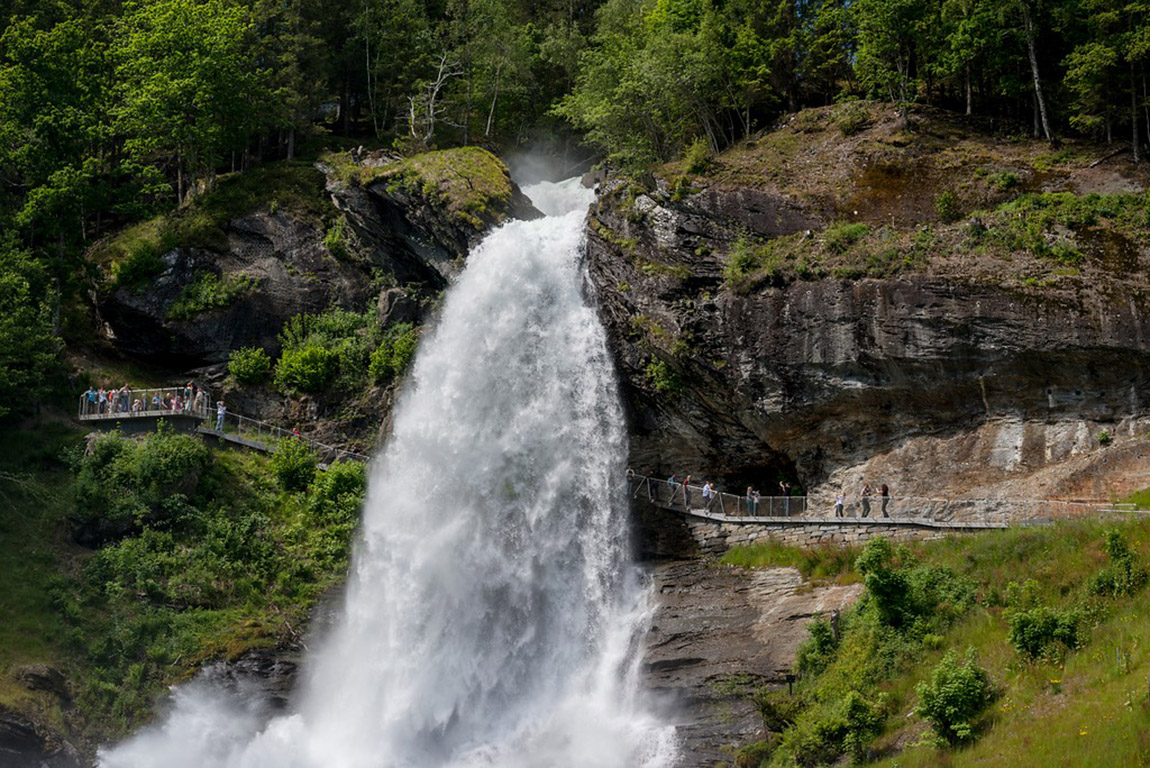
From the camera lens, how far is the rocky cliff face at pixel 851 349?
25.4 metres

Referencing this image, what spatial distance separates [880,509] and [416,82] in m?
27.7

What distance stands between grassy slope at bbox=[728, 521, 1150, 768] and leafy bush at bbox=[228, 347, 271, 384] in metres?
21.3

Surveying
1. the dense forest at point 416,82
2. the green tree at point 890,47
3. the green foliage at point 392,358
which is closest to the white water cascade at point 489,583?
the green foliage at point 392,358

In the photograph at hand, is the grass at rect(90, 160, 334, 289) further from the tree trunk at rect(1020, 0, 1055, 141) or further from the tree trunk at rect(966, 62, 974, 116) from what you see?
the tree trunk at rect(1020, 0, 1055, 141)

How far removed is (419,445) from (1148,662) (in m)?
20.1

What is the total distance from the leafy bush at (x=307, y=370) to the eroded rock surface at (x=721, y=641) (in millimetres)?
13782

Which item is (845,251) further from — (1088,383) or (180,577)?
(180,577)

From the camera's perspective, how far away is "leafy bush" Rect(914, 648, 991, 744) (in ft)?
62.8

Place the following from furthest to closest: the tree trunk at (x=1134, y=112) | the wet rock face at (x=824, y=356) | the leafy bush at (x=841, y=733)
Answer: the tree trunk at (x=1134, y=112), the wet rock face at (x=824, y=356), the leafy bush at (x=841, y=733)

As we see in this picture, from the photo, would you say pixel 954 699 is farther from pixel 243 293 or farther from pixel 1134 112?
pixel 243 293

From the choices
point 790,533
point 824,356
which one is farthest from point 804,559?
point 824,356

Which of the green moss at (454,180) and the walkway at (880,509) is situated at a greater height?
the green moss at (454,180)

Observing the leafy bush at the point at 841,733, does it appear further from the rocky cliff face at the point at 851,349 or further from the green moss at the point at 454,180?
the green moss at the point at 454,180

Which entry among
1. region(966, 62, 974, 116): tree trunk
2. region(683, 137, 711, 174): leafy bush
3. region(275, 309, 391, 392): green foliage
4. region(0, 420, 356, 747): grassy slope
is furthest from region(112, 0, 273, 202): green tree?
region(966, 62, 974, 116): tree trunk
